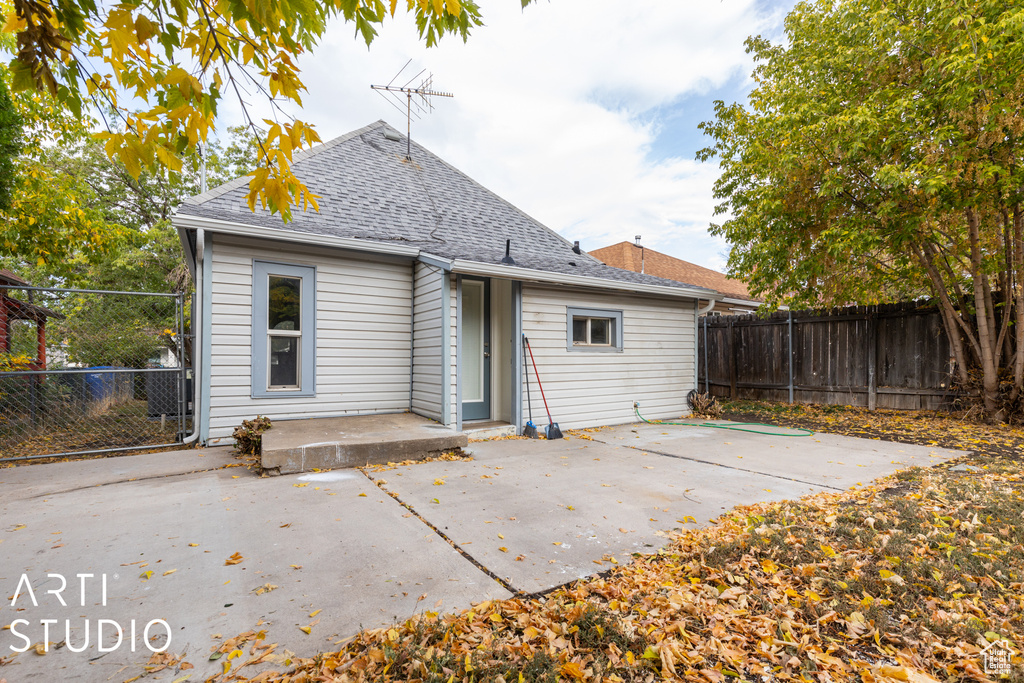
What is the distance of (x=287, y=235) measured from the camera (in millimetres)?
5645

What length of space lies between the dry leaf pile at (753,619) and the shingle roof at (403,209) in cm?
466

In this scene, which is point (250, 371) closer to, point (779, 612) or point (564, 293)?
point (564, 293)

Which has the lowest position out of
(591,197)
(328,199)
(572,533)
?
(572,533)

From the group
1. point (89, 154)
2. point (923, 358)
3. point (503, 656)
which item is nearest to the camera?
point (503, 656)

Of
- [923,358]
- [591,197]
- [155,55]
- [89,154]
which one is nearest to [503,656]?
[155,55]

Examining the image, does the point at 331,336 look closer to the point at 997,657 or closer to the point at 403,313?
the point at 403,313

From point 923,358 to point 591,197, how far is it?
1257cm

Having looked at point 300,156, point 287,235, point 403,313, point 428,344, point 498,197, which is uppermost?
point 498,197

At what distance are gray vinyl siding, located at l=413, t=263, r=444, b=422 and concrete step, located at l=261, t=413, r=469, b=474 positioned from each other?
38cm

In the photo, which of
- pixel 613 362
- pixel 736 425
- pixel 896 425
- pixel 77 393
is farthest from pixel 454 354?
pixel 896 425

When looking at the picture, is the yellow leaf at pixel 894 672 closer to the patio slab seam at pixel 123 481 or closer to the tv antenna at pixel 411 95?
the patio slab seam at pixel 123 481

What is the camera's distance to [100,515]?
335 centimetres

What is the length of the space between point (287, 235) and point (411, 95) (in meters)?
5.17

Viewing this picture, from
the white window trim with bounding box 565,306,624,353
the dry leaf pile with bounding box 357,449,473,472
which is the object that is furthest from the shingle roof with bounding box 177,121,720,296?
the dry leaf pile with bounding box 357,449,473,472
